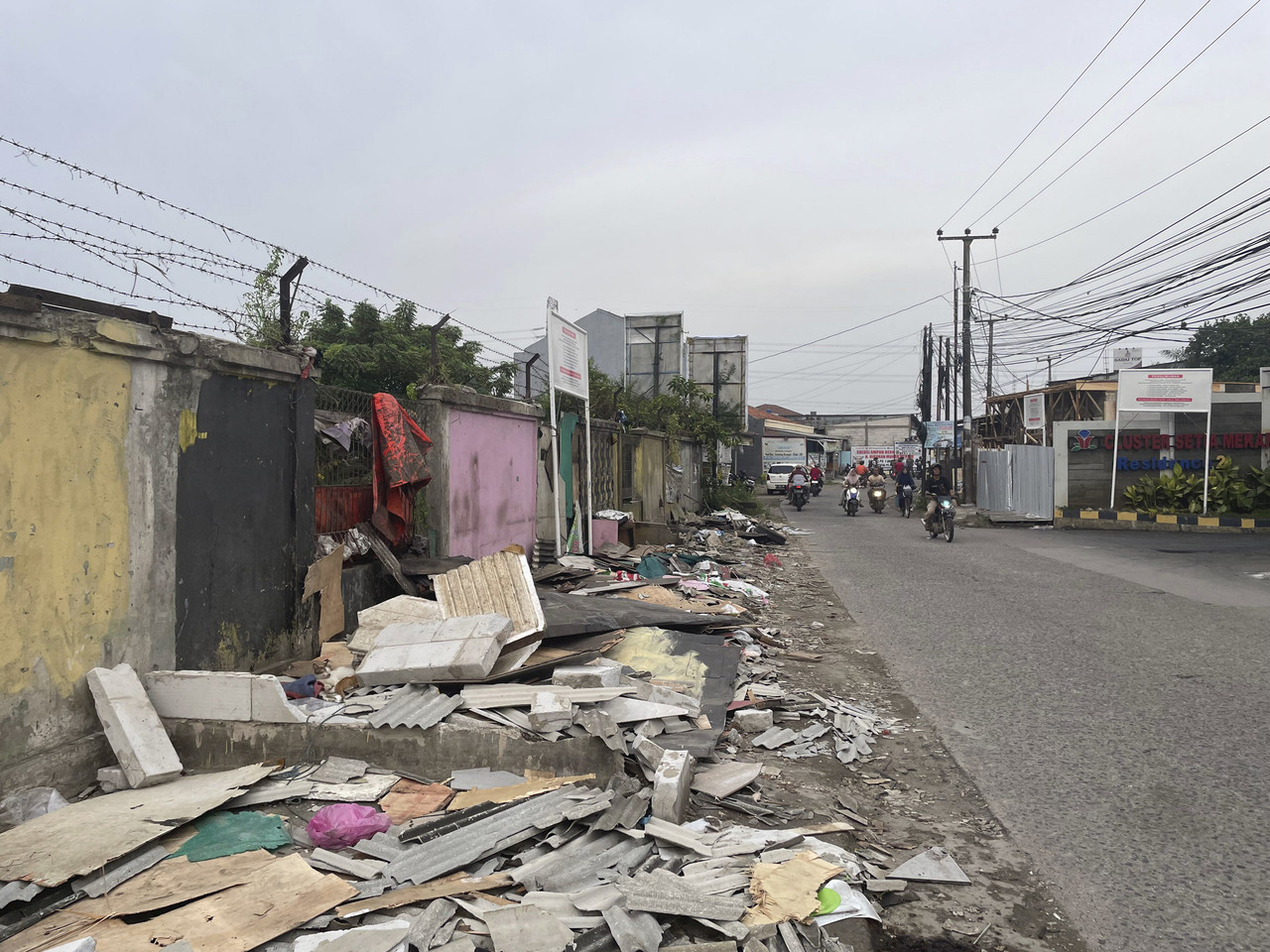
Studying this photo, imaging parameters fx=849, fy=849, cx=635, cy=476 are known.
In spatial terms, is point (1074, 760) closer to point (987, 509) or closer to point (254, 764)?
point (254, 764)

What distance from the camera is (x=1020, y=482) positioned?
2392cm

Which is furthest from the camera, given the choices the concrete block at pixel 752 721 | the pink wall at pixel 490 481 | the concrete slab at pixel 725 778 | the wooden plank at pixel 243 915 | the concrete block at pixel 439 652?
the pink wall at pixel 490 481

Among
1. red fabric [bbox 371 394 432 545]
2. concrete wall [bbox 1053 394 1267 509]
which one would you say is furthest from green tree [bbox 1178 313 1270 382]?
red fabric [bbox 371 394 432 545]

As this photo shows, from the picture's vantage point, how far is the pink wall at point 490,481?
8742 millimetres

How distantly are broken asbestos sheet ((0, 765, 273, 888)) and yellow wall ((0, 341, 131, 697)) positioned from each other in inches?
27.2

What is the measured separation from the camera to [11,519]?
3871 millimetres

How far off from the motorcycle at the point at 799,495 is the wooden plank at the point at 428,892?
28.2 meters

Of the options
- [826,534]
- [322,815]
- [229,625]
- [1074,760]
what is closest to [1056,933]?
[1074,760]

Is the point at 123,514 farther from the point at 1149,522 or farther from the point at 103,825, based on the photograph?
the point at 1149,522

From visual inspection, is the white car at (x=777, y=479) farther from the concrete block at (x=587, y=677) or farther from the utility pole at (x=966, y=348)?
the concrete block at (x=587, y=677)

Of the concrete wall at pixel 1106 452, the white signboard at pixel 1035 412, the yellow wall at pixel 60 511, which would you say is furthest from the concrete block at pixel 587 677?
the white signboard at pixel 1035 412

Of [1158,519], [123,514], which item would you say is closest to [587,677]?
[123,514]

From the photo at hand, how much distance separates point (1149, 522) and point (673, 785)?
69.0 feet

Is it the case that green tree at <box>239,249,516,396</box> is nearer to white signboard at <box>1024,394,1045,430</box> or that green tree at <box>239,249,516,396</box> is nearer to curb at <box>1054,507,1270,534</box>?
curb at <box>1054,507,1270,534</box>
